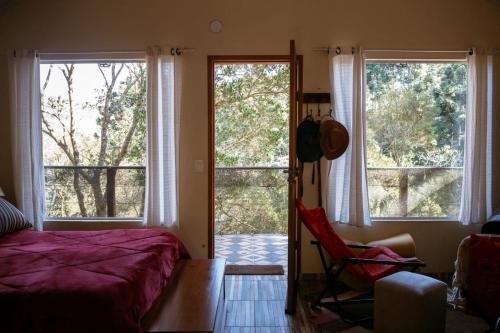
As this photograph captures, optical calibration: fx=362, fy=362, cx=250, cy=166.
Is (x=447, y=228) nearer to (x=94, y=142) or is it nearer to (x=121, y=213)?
(x=121, y=213)

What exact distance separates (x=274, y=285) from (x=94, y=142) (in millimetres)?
2482

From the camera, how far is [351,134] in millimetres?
3670

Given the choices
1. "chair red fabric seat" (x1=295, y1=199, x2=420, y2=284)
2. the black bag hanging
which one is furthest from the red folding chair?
the black bag hanging

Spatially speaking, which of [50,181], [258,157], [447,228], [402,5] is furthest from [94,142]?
[447,228]

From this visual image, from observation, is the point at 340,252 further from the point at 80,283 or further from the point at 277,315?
the point at 80,283

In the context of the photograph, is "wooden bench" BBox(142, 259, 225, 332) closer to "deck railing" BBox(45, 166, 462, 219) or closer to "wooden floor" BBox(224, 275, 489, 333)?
"wooden floor" BBox(224, 275, 489, 333)

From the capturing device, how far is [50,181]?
4.01m

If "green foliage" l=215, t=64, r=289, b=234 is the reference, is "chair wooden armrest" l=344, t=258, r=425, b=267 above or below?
below

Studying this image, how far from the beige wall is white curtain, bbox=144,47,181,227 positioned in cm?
15

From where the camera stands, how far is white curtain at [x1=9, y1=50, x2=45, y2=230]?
3.74 metres

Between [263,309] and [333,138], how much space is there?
68.2 inches

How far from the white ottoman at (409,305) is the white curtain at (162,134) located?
2145 mm

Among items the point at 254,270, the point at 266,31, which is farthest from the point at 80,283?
the point at 266,31

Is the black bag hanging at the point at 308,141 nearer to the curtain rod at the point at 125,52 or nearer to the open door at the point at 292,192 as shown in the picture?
the open door at the point at 292,192
